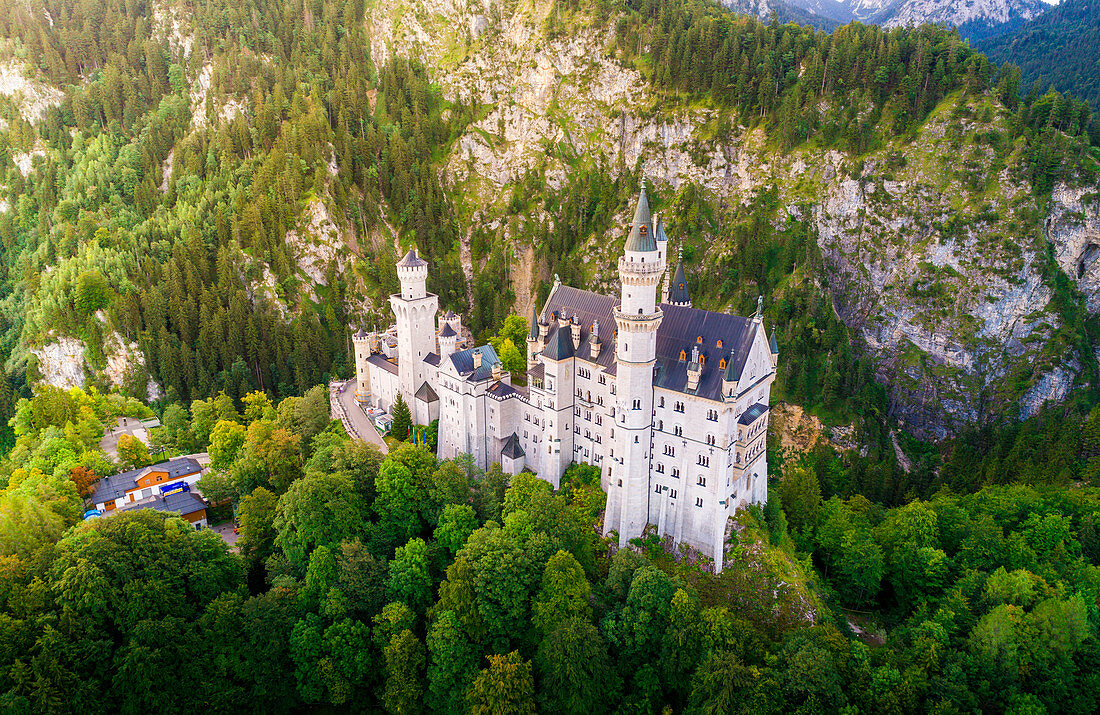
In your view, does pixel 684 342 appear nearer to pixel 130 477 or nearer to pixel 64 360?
pixel 130 477

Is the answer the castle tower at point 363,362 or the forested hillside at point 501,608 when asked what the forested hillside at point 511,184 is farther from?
the forested hillside at point 501,608

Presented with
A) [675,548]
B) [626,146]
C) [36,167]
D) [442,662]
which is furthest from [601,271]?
[36,167]

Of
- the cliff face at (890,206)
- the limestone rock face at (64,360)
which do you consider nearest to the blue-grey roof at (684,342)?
the cliff face at (890,206)

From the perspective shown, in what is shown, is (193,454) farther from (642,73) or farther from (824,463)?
(642,73)

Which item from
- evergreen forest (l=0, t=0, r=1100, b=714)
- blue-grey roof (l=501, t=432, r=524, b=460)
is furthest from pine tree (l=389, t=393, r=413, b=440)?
blue-grey roof (l=501, t=432, r=524, b=460)

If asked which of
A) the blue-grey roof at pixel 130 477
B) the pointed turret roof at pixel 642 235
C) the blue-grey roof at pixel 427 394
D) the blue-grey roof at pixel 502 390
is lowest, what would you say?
the blue-grey roof at pixel 130 477

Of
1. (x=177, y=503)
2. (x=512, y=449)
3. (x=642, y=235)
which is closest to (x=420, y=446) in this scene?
(x=512, y=449)
